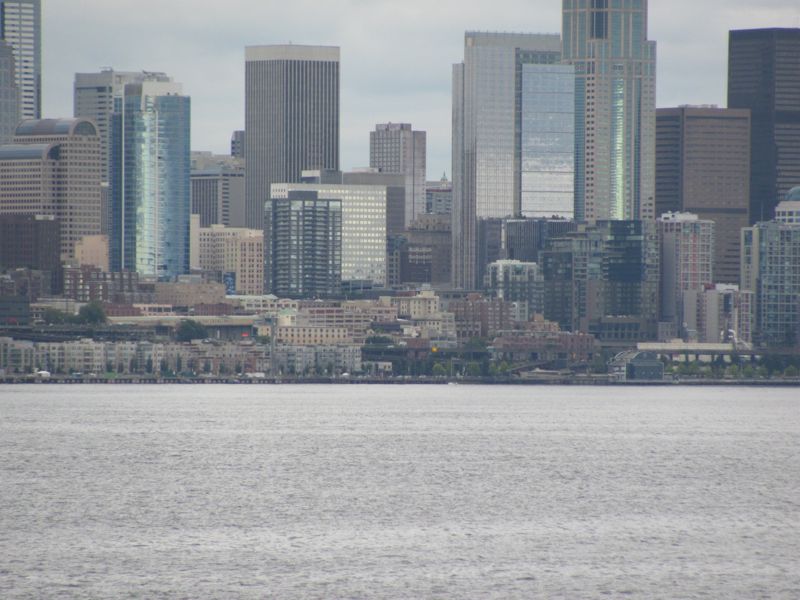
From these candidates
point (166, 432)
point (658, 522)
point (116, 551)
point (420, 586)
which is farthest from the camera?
point (166, 432)

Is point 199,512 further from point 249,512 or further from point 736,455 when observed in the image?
point 736,455

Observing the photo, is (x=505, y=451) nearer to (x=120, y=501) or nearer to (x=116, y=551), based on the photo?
(x=120, y=501)

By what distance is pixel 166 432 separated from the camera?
548 feet

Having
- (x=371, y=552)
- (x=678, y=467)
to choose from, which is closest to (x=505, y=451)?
(x=678, y=467)

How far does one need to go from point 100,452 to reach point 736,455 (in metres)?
44.0

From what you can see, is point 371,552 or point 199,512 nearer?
point 371,552

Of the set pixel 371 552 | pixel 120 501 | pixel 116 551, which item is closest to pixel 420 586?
pixel 371 552

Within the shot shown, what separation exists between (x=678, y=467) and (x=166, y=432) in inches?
1779

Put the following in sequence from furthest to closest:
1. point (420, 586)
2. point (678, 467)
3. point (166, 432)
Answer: point (166, 432), point (678, 467), point (420, 586)

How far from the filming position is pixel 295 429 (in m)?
174

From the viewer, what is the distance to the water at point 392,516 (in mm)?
86562

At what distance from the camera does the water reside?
284 ft

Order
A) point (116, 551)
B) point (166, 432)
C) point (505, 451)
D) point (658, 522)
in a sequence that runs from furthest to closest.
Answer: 1. point (166, 432)
2. point (505, 451)
3. point (658, 522)
4. point (116, 551)

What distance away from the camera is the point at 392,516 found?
106000mm
